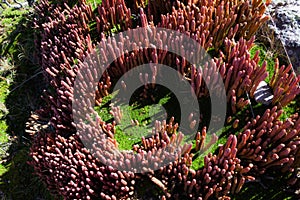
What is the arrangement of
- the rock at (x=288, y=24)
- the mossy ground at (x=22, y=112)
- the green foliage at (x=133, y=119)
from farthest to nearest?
the rock at (x=288, y=24) < the green foliage at (x=133, y=119) < the mossy ground at (x=22, y=112)

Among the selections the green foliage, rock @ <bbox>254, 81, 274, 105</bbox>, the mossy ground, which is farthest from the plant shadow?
rock @ <bbox>254, 81, 274, 105</bbox>

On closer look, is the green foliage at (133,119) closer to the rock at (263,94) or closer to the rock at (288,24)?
the rock at (263,94)

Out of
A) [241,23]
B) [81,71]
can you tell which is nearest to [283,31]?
[241,23]

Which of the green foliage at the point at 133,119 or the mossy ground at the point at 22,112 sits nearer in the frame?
the mossy ground at the point at 22,112

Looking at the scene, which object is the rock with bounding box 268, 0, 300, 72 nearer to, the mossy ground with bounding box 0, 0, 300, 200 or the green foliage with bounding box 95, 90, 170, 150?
the mossy ground with bounding box 0, 0, 300, 200

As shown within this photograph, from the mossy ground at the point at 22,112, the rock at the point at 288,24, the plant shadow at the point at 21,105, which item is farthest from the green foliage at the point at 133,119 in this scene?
the rock at the point at 288,24

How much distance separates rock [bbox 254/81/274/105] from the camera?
14.4ft

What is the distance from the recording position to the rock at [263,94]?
439 cm

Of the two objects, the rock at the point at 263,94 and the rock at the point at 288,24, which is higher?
the rock at the point at 288,24

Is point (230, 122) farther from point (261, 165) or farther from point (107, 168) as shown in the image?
point (107, 168)

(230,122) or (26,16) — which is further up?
(26,16)

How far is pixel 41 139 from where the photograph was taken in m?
5.00

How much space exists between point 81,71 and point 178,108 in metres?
1.59

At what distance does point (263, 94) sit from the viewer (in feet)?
14.5
